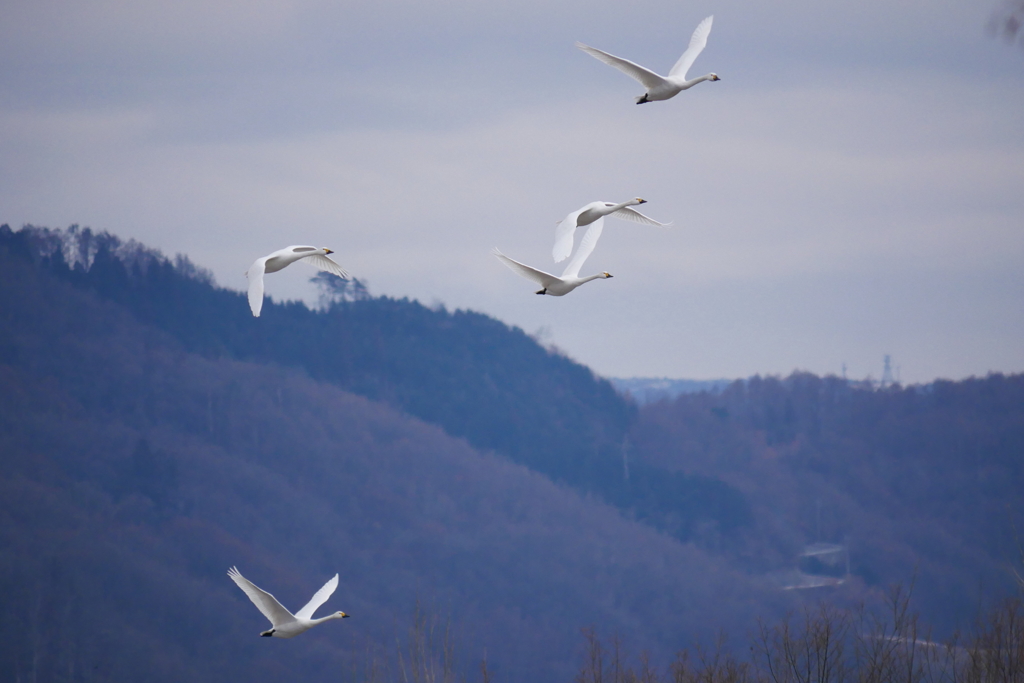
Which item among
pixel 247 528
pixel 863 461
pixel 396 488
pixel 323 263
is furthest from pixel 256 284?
pixel 863 461

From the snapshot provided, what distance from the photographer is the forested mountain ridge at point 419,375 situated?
163875 millimetres

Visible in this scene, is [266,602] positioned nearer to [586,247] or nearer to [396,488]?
[586,247]

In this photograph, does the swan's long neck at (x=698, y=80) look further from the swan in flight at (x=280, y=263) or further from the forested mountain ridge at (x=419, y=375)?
the forested mountain ridge at (x=419, y=375)

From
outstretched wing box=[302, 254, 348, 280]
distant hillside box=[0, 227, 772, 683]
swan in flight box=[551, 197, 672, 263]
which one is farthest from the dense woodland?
swan in flight box=[551, 197, 672, 263]

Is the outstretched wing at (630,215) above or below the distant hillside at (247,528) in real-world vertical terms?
above

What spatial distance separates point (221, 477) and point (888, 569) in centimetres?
9271

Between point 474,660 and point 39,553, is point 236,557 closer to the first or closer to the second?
point 39,553

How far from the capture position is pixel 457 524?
150625 millimetres

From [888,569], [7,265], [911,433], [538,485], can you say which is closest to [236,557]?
[538,485]

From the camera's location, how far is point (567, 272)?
667 inches

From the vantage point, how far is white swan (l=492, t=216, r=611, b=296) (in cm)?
1540

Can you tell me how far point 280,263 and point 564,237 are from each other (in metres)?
4.43

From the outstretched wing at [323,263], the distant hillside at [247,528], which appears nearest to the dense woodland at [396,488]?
the distant hillside at [247,528]

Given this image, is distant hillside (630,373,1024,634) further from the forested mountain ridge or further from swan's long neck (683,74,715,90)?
swan's long neck (683,74,715,90)
